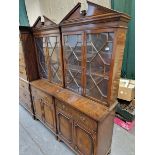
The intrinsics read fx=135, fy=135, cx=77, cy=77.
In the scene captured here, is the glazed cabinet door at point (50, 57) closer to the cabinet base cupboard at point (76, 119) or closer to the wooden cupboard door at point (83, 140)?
the cabinet base cupboard at point (76, 119)

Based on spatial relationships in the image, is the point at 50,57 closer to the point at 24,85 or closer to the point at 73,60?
the point at 73,60

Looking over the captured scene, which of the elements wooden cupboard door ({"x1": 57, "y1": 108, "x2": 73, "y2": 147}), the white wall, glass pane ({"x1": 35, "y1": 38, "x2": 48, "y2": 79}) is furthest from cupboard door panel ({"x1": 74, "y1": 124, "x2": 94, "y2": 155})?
the white wall

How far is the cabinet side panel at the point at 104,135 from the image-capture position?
1.50 metres

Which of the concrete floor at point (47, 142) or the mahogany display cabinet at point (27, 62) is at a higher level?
the mahogany display cabinet at point (27, 62)

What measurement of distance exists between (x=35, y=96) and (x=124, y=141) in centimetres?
167

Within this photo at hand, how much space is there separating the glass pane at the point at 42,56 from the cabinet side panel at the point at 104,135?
1.37m

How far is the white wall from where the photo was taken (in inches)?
115

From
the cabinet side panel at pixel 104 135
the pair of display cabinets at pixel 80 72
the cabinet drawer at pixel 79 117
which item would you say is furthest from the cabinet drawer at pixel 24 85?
the cabinet side panel at pixel 104 135

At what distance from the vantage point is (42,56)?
2.38 metres

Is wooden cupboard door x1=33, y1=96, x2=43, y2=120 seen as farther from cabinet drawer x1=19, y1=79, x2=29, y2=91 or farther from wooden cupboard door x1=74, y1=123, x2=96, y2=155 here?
wooden cupboard door x1=74, y1=123, x2=96, y2=155

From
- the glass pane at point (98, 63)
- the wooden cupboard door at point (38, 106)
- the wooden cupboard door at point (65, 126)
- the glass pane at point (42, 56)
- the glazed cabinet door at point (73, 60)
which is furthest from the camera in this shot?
the wooden cupboard door at point (38, 106)

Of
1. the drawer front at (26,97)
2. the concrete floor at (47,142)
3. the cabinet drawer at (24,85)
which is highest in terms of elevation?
the cabinet drawer at (24,85)
